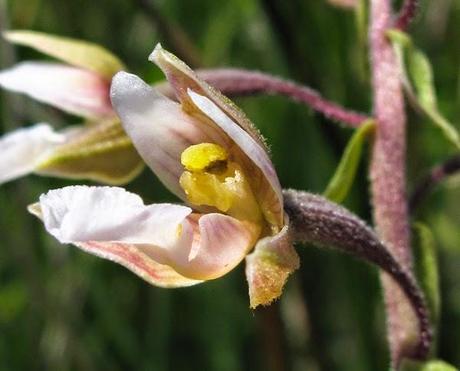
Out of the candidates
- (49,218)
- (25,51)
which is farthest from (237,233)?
(25,51)

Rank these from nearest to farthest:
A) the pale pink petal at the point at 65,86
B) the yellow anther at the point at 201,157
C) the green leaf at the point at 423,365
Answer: the yellow anther at the point at 201,157 → the green leaf at the point at 423,365 → the pale pink petal at the point at 65,86

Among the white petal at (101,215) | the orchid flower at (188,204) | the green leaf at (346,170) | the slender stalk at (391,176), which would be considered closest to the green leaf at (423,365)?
the slender stalk at (391,176)

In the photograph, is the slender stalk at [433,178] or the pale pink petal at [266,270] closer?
the pale pink petal at [266,270]

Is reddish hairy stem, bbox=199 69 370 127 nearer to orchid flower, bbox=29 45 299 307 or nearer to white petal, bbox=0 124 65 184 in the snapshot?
white petal, bbox=0 124 65 184

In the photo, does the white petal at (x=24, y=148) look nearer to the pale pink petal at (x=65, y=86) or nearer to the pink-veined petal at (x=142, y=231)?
the pale pink petal at (x=65, y=86)

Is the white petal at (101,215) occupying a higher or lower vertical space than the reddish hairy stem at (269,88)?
higher

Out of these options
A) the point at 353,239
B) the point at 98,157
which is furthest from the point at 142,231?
the point at 98,157

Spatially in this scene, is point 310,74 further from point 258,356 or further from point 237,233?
point 237,233
